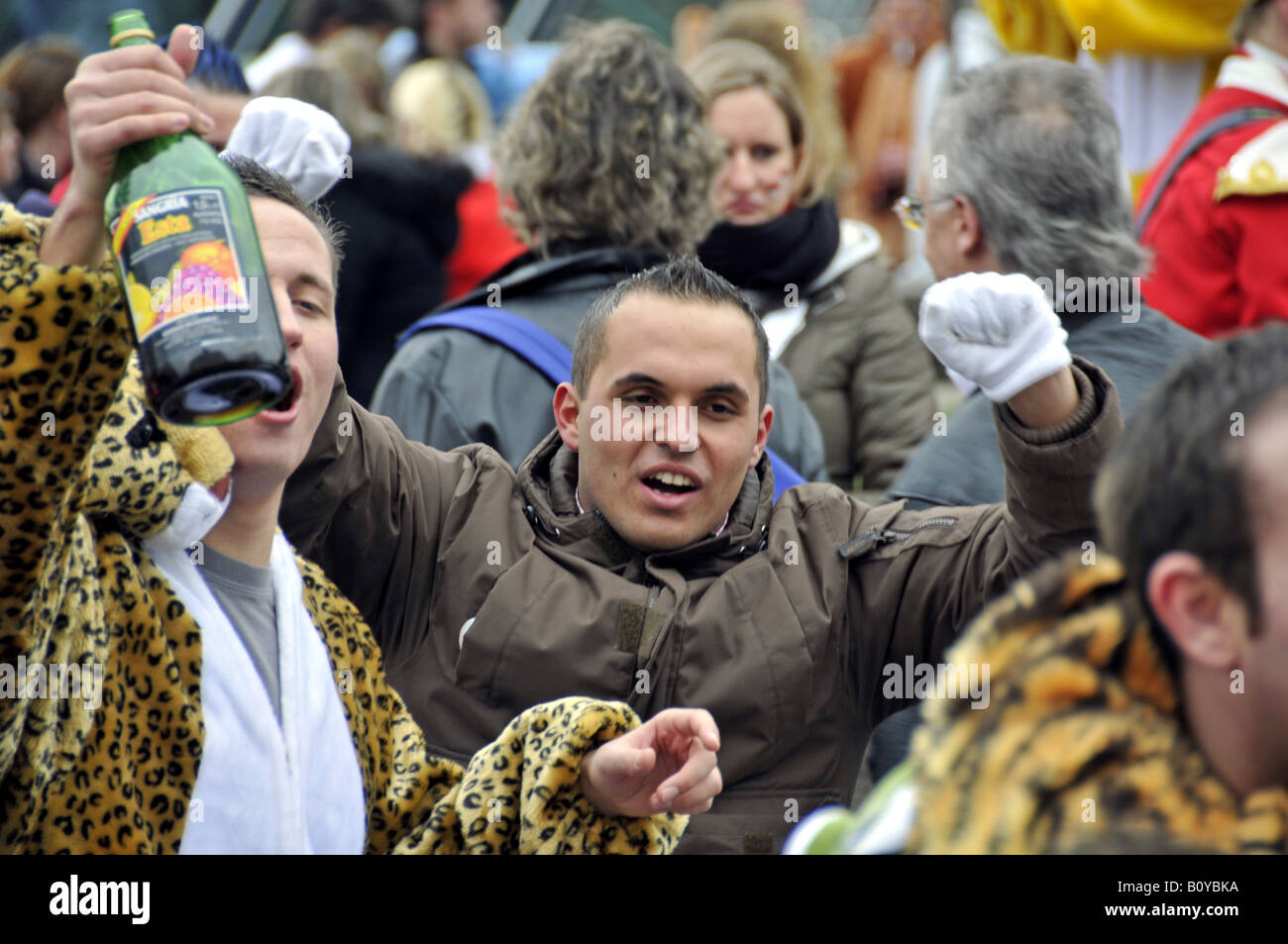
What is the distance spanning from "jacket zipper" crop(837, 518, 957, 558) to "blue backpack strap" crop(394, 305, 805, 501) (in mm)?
534

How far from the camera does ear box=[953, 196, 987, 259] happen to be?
343 cm

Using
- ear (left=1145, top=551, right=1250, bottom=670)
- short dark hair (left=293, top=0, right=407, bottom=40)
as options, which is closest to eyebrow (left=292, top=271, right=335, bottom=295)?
ear (left=1145, top=551, right=1250, bottom=670)

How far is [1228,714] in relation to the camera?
1.55 meters

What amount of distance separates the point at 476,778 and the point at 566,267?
5.22 feet

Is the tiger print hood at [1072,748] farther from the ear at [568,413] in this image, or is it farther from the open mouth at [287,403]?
the ear at [568,413]

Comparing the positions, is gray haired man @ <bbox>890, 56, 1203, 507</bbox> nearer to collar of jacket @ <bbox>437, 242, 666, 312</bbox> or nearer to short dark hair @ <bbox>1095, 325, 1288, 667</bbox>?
collar of jacket @ <bbox>437, 242, 666, 312</bbox>

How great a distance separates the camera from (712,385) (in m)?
2.78

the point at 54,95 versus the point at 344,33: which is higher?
the point at 344,33

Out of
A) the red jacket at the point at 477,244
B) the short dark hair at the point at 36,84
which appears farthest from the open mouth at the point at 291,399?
the red jacket at the point at 477,244

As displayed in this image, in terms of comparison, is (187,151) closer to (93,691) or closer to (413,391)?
(93,691)

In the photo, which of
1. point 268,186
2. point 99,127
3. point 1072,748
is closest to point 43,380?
point 99,127
